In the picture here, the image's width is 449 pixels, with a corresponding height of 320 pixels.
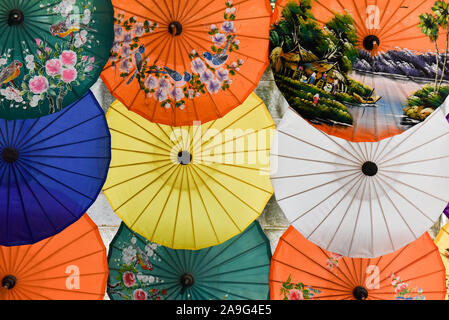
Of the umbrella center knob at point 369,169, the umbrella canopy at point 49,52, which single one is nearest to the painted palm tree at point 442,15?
the umbrella center knob at point 369,169

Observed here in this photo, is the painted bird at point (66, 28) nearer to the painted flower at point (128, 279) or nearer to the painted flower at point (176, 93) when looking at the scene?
the painted flower at point (176, 93)

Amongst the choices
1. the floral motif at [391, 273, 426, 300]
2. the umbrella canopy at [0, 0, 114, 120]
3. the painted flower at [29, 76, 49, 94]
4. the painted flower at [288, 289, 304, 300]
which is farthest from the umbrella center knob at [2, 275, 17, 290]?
Result: the floral motif at [391, 273, 426, 300]

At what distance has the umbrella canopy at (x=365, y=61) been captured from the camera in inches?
89.0

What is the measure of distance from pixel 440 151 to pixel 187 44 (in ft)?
5.32

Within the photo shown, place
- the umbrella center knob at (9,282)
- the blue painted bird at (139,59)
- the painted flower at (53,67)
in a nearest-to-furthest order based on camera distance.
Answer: the painted flower at (53,67) → the blue painted bird at (139,59) → the umbrella center knob at (9,282)

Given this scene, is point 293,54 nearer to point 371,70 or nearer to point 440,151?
point 371,70

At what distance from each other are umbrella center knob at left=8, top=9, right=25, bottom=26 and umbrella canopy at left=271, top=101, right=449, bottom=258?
1.57 m

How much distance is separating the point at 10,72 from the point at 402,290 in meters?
2.62

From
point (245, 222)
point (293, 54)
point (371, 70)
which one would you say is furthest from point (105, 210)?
point (371, 70)

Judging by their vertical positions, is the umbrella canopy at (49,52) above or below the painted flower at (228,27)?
below
